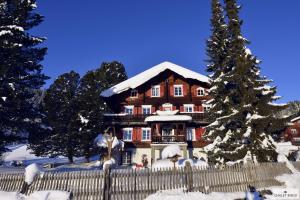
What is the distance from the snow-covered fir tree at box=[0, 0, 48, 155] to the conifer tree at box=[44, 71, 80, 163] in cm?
1420

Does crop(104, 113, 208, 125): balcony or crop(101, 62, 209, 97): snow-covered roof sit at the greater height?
crop(101, 62, 209, 97): snow-covered roof

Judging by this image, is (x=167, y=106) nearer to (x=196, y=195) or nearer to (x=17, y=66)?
(x=17, y=66)

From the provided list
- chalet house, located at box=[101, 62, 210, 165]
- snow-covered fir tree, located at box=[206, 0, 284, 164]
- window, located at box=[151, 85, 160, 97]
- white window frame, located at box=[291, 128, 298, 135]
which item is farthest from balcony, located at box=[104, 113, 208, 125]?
white window frame, located at box=[291, 128, 298, 135]

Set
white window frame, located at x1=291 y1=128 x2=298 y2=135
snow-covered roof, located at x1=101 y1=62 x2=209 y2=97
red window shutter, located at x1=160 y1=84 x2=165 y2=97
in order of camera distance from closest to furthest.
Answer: snow-covered roof, located at x1=101 y1=62 x2=209 y2=97
red window shutter, located at x1=160 y1=84 x2=165 y2=97
white window frame, located at x1=291 y1=128 x2=298 y2=135

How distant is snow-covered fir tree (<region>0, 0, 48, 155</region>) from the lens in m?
23.8

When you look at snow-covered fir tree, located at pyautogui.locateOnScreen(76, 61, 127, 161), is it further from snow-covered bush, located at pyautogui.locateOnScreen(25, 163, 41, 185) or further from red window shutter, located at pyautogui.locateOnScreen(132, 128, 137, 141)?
snow-covered bush, located at pyautogui.locateOnScreen(25, 163, 41, 185)

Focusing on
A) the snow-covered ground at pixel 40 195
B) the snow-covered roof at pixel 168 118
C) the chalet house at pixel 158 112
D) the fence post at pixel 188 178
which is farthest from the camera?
the chalet house at pixel 158 112

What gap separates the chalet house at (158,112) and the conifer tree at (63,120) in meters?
5.92

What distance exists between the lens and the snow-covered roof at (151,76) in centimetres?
3912

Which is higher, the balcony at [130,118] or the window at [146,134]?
the balcony at [130,118]

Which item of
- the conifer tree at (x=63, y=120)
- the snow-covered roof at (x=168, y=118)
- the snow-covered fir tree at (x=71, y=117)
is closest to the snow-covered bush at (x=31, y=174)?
the snow-covered roof at (x=168, y=118)

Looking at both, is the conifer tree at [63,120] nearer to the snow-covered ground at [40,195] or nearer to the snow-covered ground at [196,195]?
the snow-covered ground at [40,195]

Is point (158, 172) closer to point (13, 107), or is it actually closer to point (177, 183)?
point (177, 183)

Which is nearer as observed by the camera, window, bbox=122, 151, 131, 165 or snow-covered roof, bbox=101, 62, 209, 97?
window, bbox=122, 151, 131, 165
